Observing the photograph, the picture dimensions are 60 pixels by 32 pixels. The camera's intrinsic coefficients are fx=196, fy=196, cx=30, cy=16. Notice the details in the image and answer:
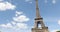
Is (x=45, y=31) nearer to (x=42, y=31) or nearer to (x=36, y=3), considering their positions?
(x=42, y=31)

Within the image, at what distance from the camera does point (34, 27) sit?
120m

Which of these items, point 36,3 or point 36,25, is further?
point 36,3

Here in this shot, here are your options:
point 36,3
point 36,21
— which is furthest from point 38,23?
point 36,3

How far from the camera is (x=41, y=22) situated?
122250mm

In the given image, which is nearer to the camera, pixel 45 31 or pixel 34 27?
pixel 34 27

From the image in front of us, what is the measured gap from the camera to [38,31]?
123500 mm

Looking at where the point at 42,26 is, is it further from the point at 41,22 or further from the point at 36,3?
the point at 36,3

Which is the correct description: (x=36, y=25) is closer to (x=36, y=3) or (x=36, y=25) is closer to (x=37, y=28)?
(x=37, y=28)

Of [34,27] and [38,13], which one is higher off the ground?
[38,13]

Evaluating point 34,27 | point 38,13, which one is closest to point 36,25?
point 34,27

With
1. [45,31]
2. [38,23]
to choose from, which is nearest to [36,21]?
[38,23]

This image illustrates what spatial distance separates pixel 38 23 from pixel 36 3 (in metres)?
14.4

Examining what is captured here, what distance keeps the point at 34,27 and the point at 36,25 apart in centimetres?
215

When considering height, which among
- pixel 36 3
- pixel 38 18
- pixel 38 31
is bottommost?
pixel 38 31
